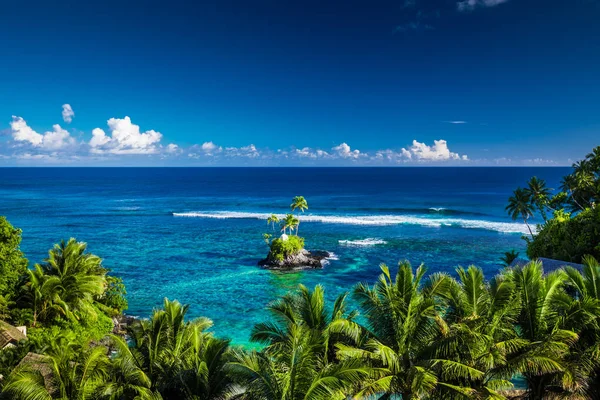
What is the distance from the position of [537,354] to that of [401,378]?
4.25 meters

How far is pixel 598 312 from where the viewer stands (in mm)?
12781

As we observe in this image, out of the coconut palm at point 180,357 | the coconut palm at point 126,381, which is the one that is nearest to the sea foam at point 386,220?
the coconut palm at point 180,357

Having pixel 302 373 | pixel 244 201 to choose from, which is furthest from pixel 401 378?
pixel 244 201

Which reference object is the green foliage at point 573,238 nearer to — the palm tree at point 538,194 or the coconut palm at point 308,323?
the palm tree at point 538,194

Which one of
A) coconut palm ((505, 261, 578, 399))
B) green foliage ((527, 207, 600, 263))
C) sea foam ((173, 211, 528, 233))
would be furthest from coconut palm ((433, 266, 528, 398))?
sea foam ((173, 211, 528, 233))

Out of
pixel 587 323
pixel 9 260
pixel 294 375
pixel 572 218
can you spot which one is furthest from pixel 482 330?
pixel 572 218

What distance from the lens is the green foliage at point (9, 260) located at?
2248 centimetres

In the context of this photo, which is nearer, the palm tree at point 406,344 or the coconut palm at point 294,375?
the coconut palm at point 294,375

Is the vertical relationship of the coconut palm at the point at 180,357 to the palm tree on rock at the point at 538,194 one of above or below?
below

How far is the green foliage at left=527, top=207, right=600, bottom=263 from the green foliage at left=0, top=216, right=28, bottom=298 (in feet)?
117

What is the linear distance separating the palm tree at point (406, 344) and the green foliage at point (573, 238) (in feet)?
64.6

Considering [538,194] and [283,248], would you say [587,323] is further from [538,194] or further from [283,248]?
[538,194]

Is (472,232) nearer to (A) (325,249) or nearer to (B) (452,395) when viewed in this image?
(A) (325,249)

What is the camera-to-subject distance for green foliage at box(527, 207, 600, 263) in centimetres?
2895
